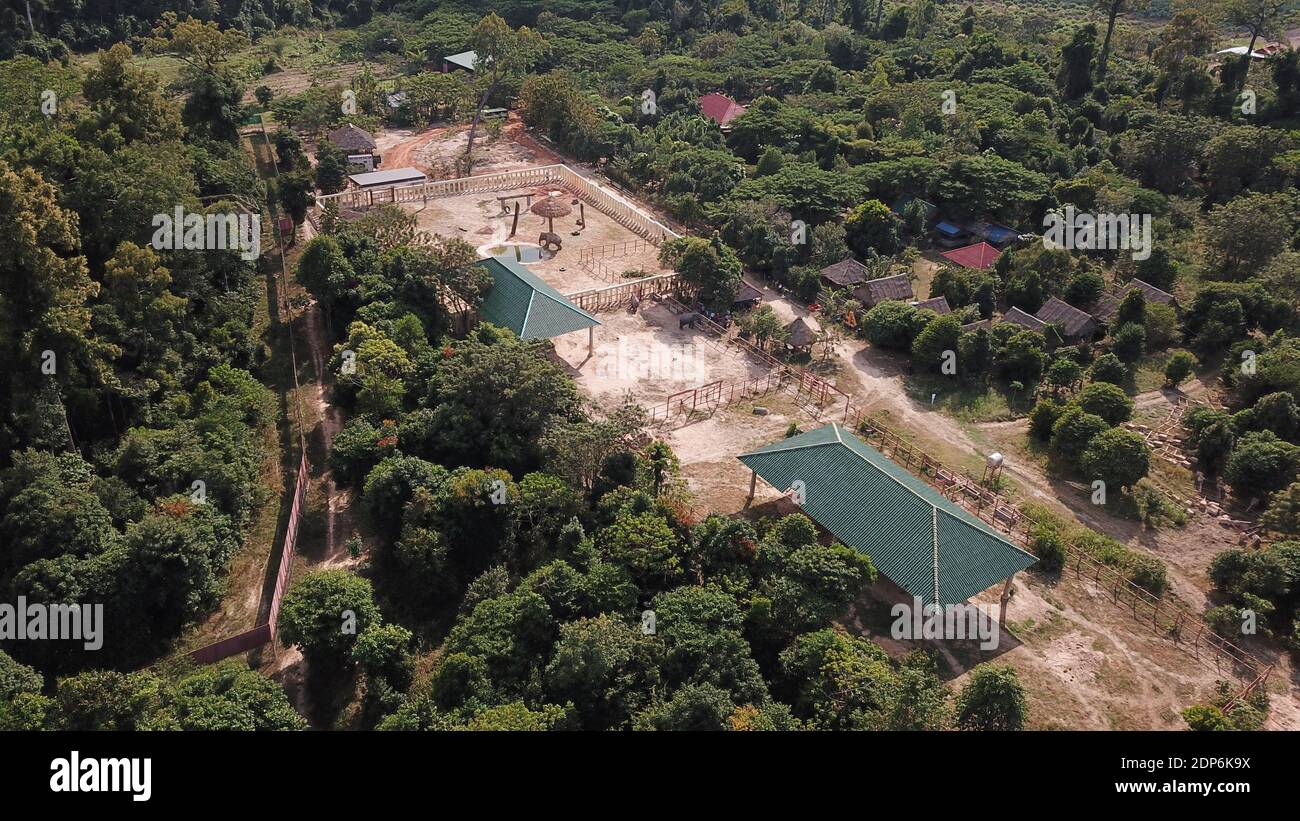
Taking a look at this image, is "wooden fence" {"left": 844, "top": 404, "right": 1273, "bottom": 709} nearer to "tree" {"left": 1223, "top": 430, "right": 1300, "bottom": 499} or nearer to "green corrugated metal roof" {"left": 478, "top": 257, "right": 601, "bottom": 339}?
"tree" {"left": 1223, "top": 430, "right": 1300, "bottom": 499}

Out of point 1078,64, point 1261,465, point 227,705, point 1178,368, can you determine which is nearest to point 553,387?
point 227,705

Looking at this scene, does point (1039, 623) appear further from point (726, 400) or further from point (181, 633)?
point (181, 633)

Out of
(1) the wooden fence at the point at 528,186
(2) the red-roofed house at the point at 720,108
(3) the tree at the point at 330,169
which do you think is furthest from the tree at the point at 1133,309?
(3) the tree at the point at 330,169

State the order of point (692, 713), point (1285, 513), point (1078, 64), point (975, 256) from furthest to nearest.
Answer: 1. point (1078, 64)
2. point (975, 256)
3. point (1285, 513)
4. point (692, 713)

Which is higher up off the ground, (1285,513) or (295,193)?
(1285,513)

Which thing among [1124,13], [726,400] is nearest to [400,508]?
[726,400]

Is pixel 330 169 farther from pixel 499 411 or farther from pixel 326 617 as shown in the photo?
pixel 326 617

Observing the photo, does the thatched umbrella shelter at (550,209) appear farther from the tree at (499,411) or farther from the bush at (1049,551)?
the bush at (1049,551)
